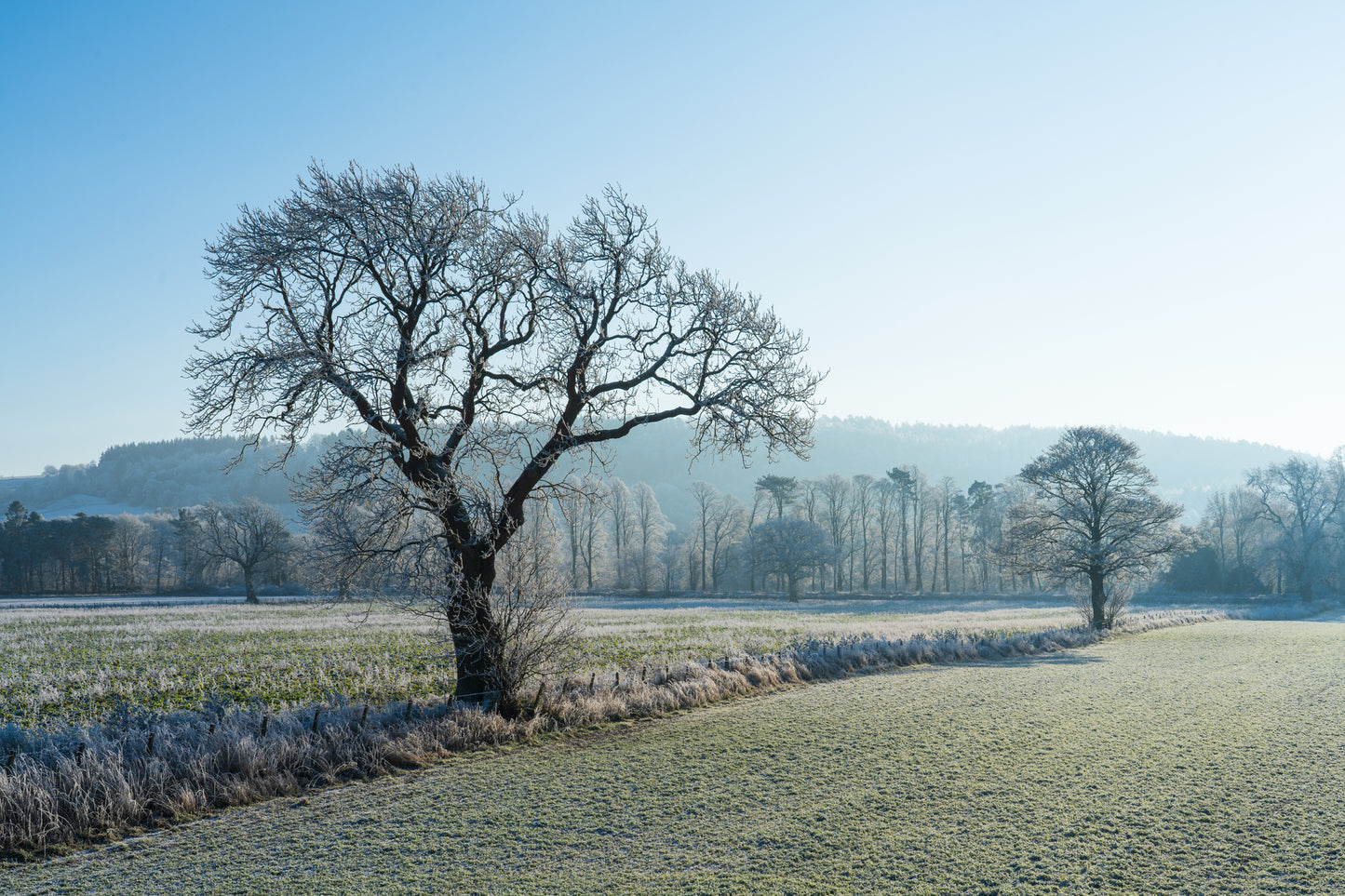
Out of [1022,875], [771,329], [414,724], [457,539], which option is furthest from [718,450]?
[1022,875]

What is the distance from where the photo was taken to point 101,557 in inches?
3174

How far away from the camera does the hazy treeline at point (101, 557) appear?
246 feet

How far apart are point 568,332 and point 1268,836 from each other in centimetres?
1244

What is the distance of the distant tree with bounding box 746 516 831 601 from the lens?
67500 mm

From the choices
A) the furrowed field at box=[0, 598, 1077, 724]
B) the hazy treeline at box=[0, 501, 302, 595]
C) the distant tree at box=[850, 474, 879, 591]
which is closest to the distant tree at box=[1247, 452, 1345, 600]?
the furrowed field at box=[0, 598, 1077, 724]

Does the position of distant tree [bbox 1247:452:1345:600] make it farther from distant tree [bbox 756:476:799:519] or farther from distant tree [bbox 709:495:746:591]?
distant tree [bbox 709:495:746:591]

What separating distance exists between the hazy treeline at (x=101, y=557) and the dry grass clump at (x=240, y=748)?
67020 mm

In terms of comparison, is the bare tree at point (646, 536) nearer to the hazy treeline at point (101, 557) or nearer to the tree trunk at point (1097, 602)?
the hazy treeline at point (101, 557)

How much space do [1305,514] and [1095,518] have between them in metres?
42.8

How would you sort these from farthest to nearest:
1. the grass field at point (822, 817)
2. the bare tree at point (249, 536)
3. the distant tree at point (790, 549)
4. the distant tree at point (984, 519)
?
the distant tree at point (984, 519) < the distant tree at point (790, 549) < the bare tree at point (249, 536) < the grass field at point (822, 817)

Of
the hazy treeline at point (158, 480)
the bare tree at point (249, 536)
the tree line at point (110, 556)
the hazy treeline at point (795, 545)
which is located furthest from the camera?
the hazy treeline at point (158, 480)

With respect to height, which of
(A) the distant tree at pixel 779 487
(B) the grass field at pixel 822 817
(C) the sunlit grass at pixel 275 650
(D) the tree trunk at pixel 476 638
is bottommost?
(C) the sunlit grass at pixel 275 650

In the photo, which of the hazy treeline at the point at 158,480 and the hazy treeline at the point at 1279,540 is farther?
the hazy treeline at the point at 158,480

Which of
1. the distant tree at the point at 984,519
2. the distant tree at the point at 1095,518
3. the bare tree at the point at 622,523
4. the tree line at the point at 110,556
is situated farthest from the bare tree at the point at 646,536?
the distant tree at the point at 1095,518
